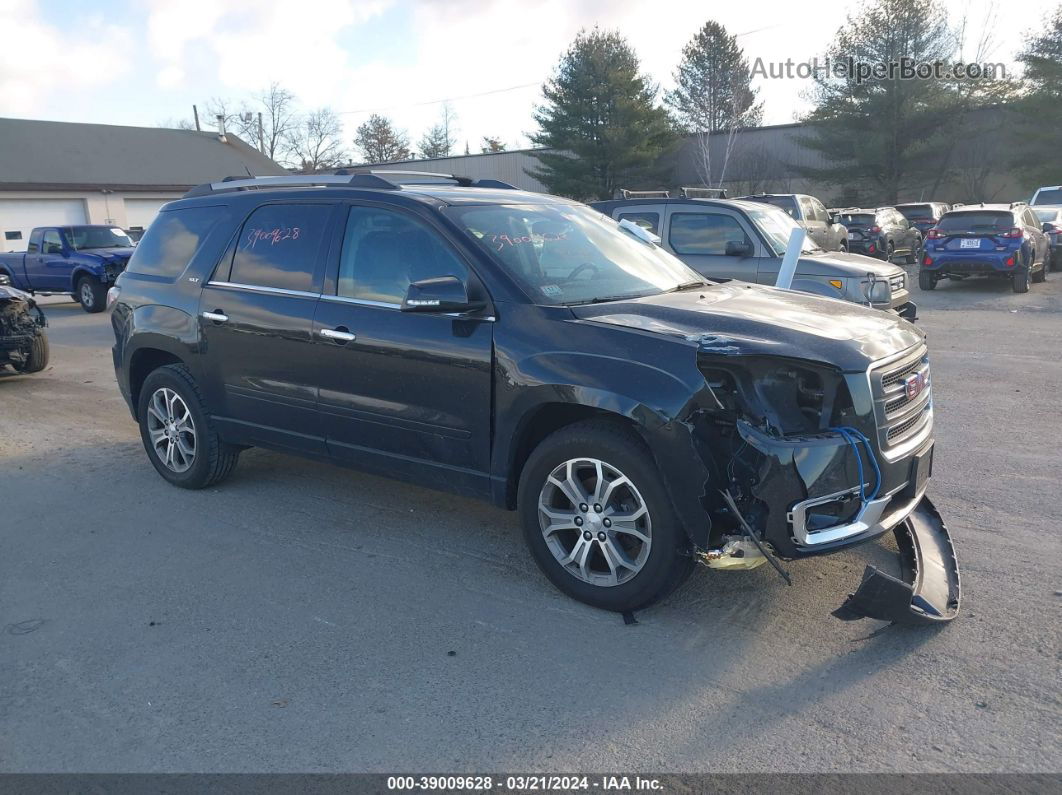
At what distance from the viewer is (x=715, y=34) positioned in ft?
160

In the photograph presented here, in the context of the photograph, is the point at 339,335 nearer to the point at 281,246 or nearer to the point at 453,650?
the point at 281,246

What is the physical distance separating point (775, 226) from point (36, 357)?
9374 millimetres

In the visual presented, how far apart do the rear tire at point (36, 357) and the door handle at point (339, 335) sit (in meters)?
7.66

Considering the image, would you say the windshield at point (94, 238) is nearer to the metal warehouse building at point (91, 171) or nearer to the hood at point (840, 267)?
the hood at point (840, 267)

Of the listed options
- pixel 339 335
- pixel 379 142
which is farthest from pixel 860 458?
pixel 379 142

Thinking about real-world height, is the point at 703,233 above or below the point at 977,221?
above

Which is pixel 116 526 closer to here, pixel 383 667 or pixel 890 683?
pixel 383 667

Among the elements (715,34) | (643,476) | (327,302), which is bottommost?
(643,476)

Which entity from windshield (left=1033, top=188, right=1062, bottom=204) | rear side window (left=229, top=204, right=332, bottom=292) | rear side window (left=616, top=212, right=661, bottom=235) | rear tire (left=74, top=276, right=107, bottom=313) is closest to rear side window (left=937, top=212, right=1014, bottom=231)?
rear side window (left=616, top=212, right=661, bottom=235)

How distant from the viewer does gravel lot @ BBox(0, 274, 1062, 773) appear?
124 inches

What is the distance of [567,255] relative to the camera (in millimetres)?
4910

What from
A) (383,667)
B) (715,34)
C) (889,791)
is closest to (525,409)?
(383,667)

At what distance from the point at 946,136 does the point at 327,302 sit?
4083 centimetres

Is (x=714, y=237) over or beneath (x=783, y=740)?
over
